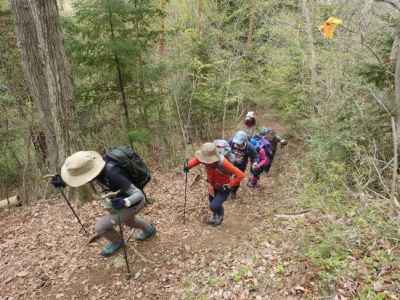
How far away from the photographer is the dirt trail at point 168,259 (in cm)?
397

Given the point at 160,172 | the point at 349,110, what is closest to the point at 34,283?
the point at 160,172

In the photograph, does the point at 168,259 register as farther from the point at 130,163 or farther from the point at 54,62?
the point at 54,62

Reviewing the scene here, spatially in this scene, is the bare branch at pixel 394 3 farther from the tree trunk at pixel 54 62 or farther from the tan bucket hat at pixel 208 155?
the tree trunk at pixel 54 62

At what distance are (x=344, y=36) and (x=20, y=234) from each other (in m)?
10.5

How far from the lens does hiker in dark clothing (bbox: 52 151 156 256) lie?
400cm

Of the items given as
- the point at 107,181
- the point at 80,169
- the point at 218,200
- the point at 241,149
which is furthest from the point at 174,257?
the point at 241,149

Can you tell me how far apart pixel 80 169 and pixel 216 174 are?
8.49 ft

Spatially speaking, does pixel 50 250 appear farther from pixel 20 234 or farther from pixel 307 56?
pixel 307 56

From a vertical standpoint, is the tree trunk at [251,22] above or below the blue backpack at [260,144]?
above

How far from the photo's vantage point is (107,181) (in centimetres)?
425

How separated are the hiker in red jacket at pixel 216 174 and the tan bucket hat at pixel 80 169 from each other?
1.79 meters

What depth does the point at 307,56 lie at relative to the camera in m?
9.84

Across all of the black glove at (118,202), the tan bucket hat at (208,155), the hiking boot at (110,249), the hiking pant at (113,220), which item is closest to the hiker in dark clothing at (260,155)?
the tan bucket hat at (208,155)

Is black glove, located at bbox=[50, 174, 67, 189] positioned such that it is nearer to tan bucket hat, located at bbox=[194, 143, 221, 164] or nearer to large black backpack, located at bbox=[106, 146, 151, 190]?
large black backpack, located at bbox=[106, 146, 151, 190]
